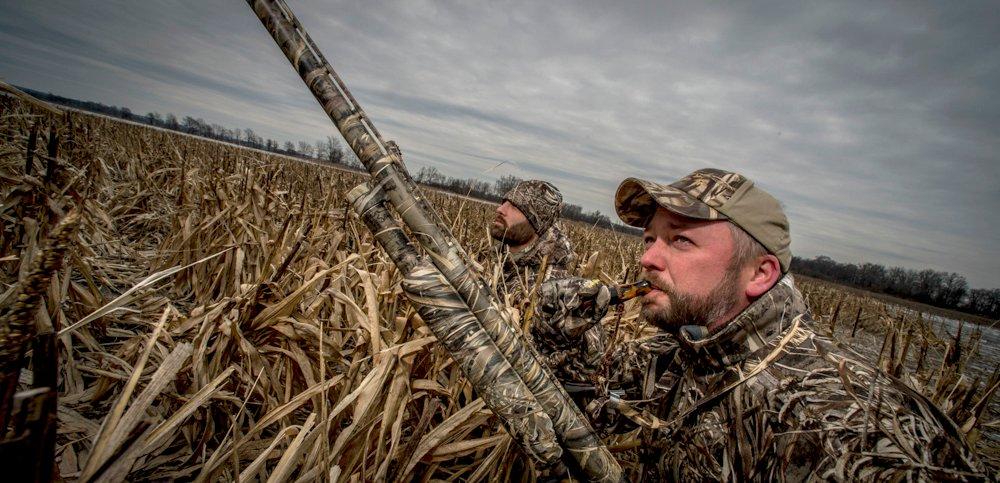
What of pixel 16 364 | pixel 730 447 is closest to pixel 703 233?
pixel 730 447

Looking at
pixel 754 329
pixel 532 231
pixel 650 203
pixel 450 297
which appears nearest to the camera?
pixel 450 297

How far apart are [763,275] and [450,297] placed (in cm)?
157

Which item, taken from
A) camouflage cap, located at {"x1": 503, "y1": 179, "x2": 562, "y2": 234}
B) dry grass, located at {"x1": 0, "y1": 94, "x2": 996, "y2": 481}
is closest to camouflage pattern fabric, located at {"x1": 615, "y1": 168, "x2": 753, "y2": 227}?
dry grass, located at {"x1": 0, "y1": 94, "x2": 996, "y2": 481}

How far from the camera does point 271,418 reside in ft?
4.62

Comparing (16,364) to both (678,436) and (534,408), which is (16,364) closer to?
(534,408)

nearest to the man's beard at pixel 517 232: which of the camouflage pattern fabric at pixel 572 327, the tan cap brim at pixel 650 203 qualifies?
the camouflage pattern fabric at pixel 572 327

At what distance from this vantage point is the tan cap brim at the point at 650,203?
182 cm

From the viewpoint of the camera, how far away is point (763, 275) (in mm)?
1841

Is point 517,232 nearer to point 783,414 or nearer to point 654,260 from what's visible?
point 654,260

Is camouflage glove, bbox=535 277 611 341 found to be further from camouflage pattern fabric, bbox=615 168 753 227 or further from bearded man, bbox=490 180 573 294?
bearded man, bbox=490 180 573 294

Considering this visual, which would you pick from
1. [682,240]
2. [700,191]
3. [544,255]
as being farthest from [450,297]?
[544,255]

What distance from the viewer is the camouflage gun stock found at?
49.1 inches

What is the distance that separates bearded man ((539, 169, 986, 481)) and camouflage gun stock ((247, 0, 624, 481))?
0.59 metres

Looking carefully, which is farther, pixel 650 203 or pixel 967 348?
pixel 967 348
